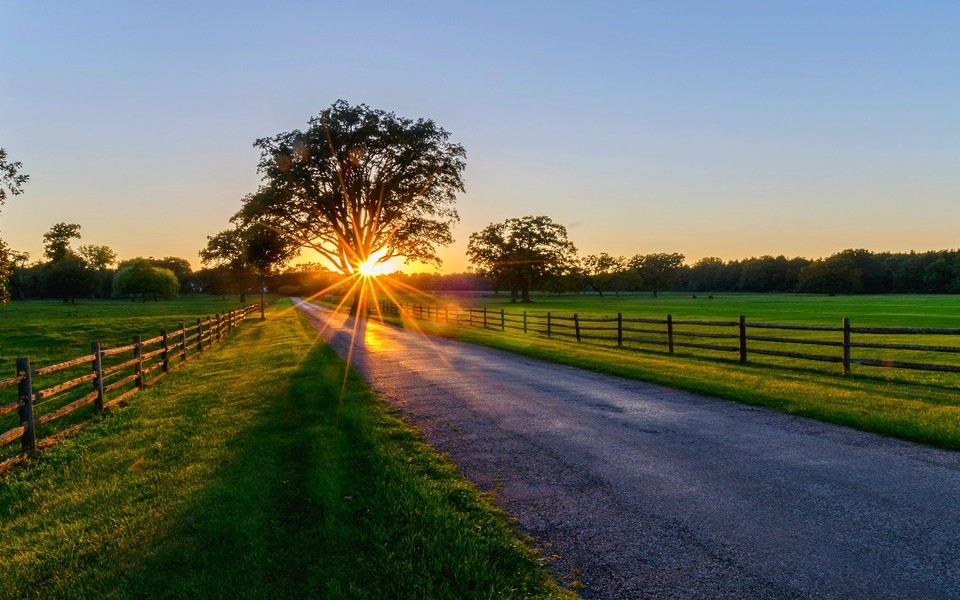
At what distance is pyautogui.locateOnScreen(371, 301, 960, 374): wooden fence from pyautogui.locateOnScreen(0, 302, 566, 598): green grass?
987cm

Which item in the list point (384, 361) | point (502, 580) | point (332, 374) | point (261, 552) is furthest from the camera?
point (384, 361)

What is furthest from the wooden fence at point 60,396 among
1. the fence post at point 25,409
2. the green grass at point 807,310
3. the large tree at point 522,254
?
the large tree at point 522,254

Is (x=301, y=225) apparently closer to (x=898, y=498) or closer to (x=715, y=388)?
(x=715, y=388)

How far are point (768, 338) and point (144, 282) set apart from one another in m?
112

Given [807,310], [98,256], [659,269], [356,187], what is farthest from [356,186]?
[98,256]

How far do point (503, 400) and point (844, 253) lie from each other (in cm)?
15784

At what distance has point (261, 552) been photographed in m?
4.18

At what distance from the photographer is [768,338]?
1484 centimetres

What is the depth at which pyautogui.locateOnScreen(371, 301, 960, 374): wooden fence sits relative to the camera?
40.5ft

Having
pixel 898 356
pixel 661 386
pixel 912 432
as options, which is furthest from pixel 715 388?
pixel 898 356

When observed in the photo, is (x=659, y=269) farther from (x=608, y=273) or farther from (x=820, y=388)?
(x=820, y=388)

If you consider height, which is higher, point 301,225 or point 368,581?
point 301,225

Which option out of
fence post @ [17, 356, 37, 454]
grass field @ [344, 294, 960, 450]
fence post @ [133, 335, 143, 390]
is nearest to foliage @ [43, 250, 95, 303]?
fence post @ [133, 335, 143, 390]

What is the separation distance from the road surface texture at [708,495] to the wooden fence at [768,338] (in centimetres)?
540
